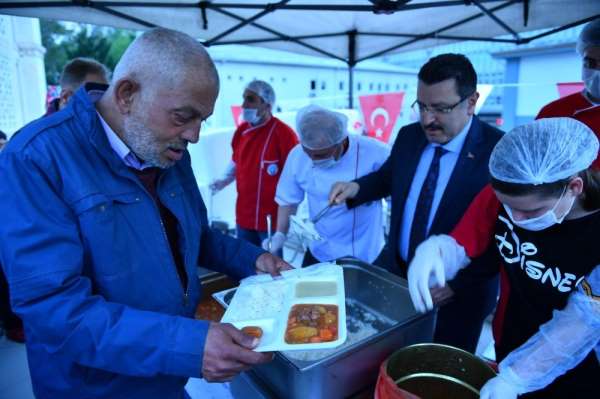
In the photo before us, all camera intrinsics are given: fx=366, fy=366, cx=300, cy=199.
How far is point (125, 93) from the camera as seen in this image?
0.98 m

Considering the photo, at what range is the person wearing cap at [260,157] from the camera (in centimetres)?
304

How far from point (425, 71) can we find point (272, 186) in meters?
1.70

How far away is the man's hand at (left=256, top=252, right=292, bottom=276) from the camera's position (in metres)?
1.40

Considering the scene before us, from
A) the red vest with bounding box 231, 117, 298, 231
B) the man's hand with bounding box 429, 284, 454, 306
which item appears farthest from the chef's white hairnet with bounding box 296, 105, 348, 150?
the man's hand with bounding box 429, 284, 454, 306

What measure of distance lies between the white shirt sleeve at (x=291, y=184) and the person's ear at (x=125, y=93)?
1.46m

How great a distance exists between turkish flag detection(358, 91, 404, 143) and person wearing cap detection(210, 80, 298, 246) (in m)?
2.92

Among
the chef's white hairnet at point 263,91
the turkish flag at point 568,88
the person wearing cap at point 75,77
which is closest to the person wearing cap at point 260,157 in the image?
the chef's white hairnet at point 263,91

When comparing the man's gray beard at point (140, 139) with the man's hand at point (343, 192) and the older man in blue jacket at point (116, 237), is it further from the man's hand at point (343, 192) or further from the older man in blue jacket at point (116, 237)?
the man's hand at point (343, 192)

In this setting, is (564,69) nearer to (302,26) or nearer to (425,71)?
(302,26)

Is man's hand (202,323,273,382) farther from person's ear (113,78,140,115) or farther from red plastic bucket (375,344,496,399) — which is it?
person's ear (113,78,140,115)

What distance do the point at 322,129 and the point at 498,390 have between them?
156 centimetres

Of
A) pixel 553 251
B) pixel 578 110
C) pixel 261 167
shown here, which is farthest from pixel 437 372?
pixel 261 167

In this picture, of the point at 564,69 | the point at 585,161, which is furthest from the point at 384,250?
the point at 564,69

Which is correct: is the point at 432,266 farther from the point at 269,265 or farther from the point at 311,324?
the point at 269,265
